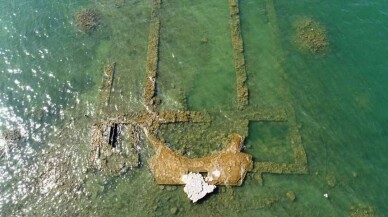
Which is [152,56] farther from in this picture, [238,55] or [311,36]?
[311,36]

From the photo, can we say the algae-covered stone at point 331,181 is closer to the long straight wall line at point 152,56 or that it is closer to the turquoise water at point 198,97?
the turquoise water at point 198,97

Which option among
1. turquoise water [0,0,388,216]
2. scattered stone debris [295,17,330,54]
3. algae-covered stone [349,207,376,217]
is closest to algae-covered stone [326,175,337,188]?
turquoise water [0,0,388,216]

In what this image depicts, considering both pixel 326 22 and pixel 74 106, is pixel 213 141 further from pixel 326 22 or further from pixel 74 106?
pixel 326 22

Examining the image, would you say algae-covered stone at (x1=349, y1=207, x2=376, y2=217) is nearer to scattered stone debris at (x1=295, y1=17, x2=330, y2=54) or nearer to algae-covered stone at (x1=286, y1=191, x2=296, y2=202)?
algae-covered stone at (x1=286, y1=191, x2=296, y2=202)

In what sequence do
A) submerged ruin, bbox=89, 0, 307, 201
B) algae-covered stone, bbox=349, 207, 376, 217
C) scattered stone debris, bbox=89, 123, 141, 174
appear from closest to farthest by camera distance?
1. algae-covered stone, bbox=349, 207, 376, 217
2. submerged ruin, bbox=89, 0, 307, 201
3. scattered stone debris, bbox=89, 123, 141, 174

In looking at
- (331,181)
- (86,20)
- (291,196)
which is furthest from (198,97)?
(86,20)

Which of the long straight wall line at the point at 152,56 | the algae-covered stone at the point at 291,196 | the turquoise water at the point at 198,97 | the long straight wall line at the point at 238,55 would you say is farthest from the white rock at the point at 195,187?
the long straight wall line at the point at 238,55
